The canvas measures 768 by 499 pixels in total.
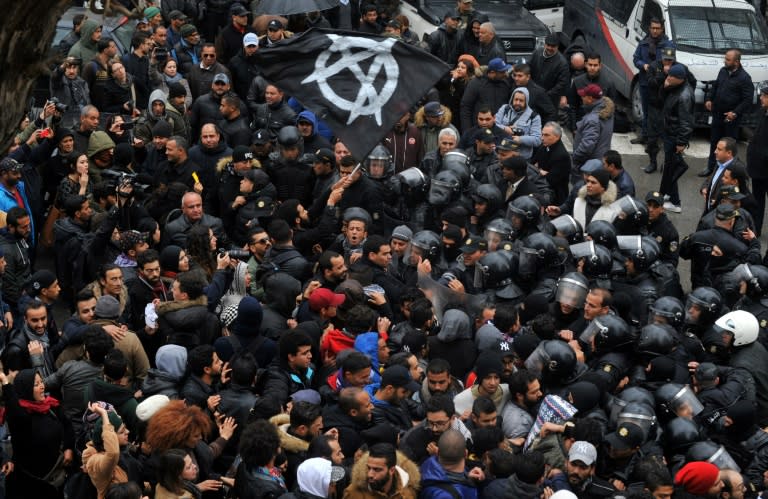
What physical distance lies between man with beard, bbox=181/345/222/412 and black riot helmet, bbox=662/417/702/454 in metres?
3.21

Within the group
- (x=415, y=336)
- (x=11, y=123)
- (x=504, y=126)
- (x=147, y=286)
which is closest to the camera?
(x=11, y=123)

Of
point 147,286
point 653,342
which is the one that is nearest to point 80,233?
point 147,286

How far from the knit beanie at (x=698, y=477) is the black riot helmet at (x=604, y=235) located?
351 cm

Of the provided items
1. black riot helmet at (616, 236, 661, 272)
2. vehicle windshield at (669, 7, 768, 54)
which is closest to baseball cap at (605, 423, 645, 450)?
black riot helmet at (616, 236, 661, 272)

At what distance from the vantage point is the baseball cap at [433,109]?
43.8 feet

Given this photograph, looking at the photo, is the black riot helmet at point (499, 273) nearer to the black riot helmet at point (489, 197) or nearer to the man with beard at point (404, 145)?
the black riot helmet at point (489, 197)

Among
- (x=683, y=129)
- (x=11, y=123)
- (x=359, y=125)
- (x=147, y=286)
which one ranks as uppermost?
(x=11, y=123)

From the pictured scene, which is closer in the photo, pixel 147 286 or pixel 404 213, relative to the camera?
pixel 147 286

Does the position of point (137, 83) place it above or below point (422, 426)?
below

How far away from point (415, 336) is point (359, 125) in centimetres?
169

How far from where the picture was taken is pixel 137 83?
15430 millimetres

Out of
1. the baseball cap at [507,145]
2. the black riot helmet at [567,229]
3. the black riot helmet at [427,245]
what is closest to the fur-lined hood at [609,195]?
the black riot helmet at [567,229]

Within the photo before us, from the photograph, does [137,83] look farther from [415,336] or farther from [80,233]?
[415,336]

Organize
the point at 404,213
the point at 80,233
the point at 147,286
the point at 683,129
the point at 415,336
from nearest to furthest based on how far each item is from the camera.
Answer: the point at 415,336 → the point at 147,286 → the point at 80,233 → the point at 404,213 → the point at 683,129
